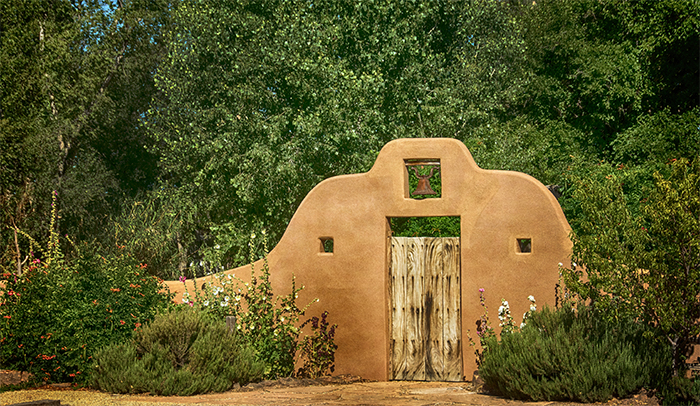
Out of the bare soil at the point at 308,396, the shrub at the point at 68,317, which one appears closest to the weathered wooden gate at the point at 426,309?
the bare soil at the point at 308,396

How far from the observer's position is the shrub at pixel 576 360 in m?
6.62

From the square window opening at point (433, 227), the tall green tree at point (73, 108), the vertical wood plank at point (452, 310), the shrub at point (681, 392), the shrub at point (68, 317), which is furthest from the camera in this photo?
the tall green tree at point (73, 108)

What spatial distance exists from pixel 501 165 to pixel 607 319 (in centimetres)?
808

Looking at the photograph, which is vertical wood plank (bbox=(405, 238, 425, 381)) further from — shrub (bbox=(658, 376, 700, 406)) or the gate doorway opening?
shrub (bbox=(658, 376, 700, 406))

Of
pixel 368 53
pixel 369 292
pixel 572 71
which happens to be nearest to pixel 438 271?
pixel 369 292

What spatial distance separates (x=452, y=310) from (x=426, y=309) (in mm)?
358

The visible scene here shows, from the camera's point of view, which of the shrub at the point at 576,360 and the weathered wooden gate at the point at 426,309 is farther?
the weathered wooden gate at the point at 426,309

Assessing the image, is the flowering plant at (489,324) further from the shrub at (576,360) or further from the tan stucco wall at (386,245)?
the shrub at (576,360)

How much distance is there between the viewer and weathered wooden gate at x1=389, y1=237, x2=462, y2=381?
8.89 meters

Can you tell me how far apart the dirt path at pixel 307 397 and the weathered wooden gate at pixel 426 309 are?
0.62m

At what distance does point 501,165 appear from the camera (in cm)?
1492

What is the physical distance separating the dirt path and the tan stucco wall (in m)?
1.02

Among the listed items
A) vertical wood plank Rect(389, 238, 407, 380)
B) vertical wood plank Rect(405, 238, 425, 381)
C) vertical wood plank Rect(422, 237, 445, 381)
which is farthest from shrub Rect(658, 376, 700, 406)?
vertical wood plank Rect(389, 238, 407, 380)

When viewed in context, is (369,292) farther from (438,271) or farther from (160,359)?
(160,359)
